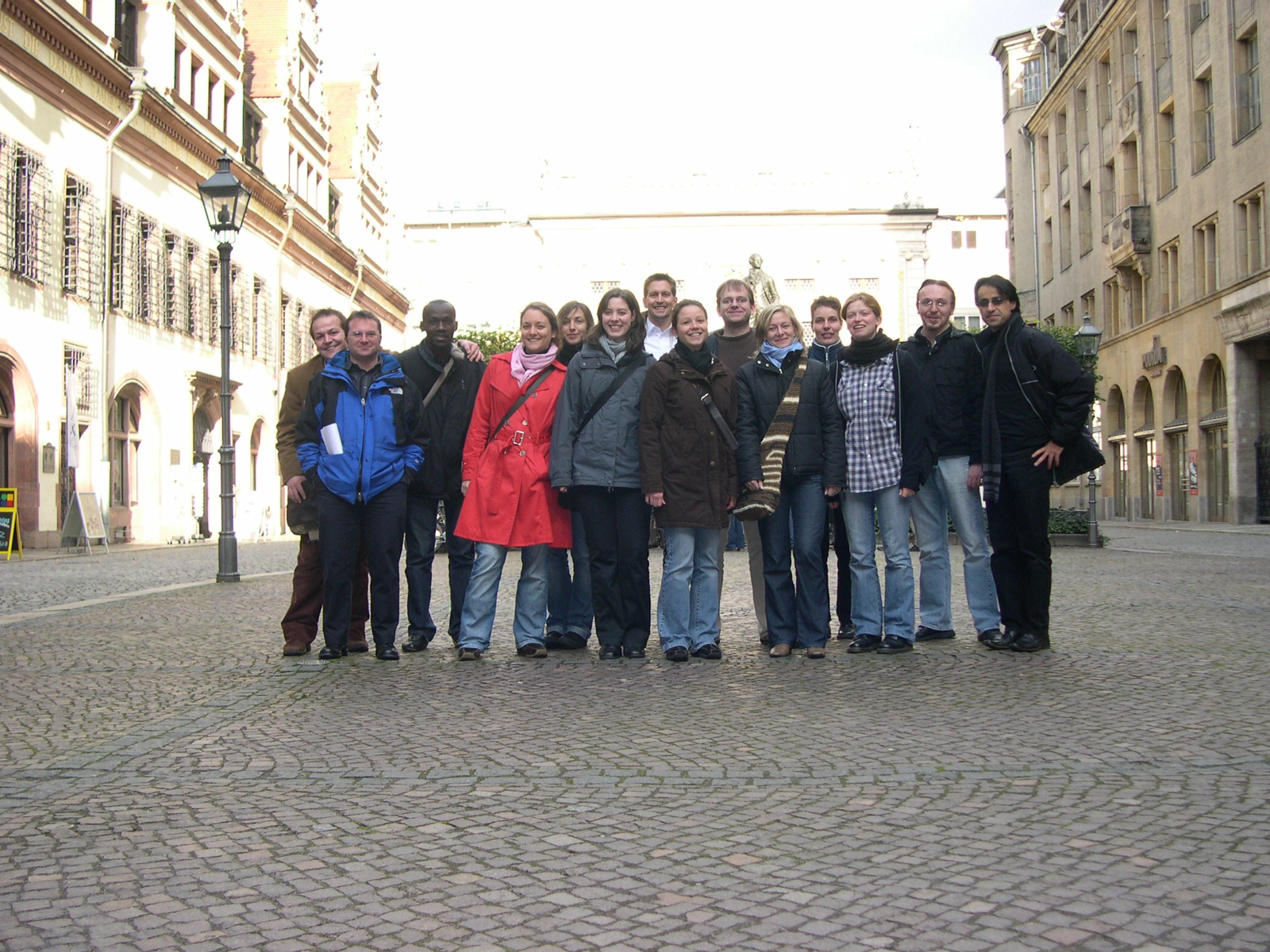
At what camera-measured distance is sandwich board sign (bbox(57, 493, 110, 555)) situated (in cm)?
2273

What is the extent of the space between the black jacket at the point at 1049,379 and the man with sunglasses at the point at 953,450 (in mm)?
298

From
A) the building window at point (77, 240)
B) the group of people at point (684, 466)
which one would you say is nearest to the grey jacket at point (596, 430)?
the group of people at point (684, 466)

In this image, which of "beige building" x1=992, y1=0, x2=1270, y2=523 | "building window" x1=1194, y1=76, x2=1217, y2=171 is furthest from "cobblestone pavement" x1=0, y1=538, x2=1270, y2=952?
"building window" x1=1194, y1=76, x2=1217, y2=171

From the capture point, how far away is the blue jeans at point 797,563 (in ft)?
24.8

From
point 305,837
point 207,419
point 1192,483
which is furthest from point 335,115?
point 305,837

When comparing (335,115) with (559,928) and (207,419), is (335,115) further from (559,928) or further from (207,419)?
(559,928)

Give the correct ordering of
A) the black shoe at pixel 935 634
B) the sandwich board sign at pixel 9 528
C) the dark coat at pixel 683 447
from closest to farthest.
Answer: the dark coat at pixel 683 447 → the black shoe at pixel 935 634 → the sandwich board sign at pixel 9 528

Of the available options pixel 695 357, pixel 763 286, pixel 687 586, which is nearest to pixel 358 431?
pixel 695 357

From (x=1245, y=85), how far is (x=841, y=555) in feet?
97.2

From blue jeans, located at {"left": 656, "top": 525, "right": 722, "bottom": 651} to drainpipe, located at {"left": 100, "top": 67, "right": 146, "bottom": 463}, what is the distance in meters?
21.1

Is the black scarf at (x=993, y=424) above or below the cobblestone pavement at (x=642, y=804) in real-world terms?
above

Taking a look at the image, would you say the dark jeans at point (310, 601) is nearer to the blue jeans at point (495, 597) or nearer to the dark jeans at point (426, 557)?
the dark jeans at point (426, 557)

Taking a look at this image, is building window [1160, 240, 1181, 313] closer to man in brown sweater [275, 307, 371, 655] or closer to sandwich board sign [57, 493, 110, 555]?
sandwich board sign [57, 493, 110, 555]

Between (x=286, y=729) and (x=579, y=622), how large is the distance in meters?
2.86
